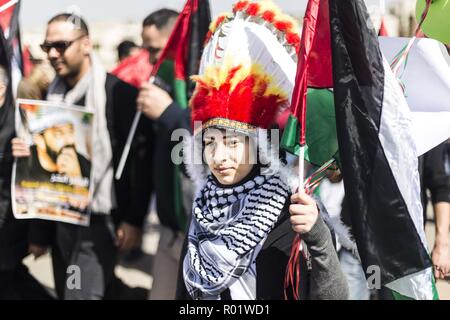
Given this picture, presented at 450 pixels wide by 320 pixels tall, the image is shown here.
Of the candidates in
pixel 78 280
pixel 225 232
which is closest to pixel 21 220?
pixel 78 280

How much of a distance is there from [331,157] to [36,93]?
211cm

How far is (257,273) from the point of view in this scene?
2.91 m

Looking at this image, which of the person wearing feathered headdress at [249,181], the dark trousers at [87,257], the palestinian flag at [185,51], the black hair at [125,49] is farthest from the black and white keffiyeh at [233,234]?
the black hair at [125,49]

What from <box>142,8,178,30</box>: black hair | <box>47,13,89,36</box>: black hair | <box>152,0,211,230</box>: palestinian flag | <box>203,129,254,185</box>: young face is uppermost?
<box>142,8,178,30</box>: black hair

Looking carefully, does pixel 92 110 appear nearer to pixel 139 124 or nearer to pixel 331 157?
pixel 139 124

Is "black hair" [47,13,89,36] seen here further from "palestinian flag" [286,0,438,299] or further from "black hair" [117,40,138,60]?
"palestinian flag" [286,0,438,299]

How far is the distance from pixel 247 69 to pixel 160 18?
6.17 feet

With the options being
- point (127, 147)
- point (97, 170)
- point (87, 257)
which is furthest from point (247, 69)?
point (87, 257)

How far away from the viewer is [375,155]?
9.27ft

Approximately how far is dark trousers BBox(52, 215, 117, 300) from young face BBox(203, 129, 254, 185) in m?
1.59

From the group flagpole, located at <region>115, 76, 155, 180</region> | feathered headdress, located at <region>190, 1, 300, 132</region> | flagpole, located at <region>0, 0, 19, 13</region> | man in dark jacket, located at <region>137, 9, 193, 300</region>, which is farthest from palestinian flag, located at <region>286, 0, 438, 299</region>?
flagpole, located at <region>0, 0, 19, 13</region>

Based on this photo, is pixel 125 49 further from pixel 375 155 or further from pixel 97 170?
pixel 375 155

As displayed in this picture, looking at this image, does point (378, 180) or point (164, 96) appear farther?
point (164, 96)

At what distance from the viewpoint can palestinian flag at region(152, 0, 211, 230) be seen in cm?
390
